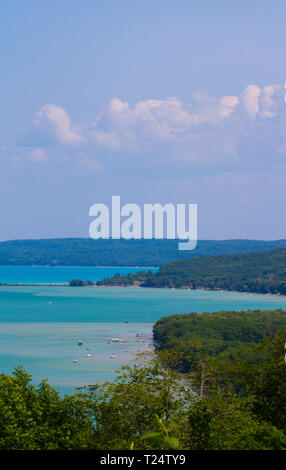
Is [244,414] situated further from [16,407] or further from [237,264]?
[237,264]

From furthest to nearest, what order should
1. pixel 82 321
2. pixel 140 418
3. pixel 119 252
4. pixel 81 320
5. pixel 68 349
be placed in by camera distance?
1. pixel 119 252
2. pixel 81 320
3. pixel 82 321
4. pixel 68 349
5. pixel 140 418

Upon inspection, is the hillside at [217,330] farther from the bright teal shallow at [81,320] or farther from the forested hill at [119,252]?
the forested hill at [119,252]

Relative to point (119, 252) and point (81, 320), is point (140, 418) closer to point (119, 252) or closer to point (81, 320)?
point (81, 320)

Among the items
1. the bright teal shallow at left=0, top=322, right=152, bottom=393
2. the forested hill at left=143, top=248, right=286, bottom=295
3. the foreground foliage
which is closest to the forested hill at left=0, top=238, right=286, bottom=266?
the forested hill at left=143, top=248, right=286, bottom=295

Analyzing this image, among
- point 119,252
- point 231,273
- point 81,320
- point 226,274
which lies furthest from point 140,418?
point 119,252

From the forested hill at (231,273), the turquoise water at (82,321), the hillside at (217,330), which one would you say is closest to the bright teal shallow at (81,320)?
the turquoise water at (82,321)
